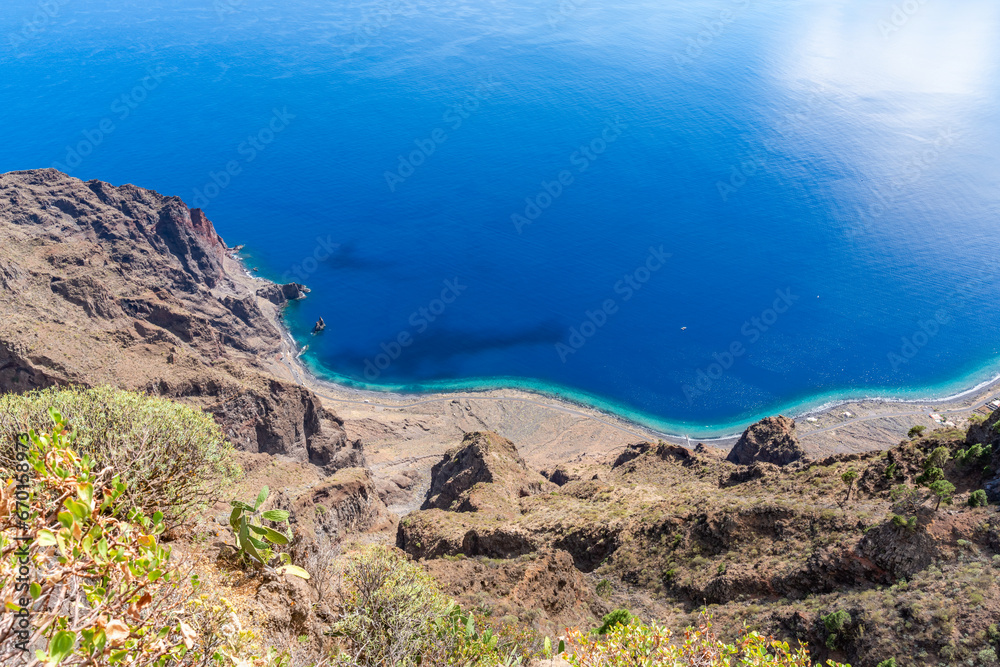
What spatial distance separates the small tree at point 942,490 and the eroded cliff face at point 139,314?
55.4 m

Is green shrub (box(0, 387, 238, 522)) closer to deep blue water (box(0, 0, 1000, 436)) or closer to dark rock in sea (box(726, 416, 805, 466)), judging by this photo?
dark rock in sea (box(726, 416, 805, 466))

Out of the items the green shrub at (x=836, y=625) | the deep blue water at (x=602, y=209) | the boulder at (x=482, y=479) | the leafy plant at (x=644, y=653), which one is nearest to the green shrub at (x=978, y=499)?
the green shrub at (x=836, y=625)

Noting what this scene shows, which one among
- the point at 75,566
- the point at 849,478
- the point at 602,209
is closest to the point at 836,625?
the point at 849,478

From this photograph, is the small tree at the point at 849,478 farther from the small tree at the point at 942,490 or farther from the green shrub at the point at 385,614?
the green shrub at the point at 385,614

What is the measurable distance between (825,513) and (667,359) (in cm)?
7128

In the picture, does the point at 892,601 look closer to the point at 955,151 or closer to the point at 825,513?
the point at 825,513

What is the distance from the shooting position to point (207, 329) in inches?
3125

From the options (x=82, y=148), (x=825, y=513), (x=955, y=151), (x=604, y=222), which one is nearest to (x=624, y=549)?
(x=825, y=513)

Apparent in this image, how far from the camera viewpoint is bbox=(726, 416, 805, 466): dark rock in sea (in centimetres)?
6038

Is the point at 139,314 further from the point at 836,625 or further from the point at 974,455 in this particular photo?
the point at 974,455

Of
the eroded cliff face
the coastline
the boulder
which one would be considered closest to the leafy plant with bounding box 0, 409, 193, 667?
the boulder

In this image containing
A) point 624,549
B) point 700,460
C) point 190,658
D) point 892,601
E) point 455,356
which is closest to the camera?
point 190,658

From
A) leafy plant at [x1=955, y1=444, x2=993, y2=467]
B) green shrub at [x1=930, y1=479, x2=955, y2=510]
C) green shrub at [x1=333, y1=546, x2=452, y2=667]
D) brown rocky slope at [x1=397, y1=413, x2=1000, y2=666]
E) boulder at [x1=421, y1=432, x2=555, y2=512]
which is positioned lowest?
boulder at [x1=421, y1=432, x2=555, y2=512]

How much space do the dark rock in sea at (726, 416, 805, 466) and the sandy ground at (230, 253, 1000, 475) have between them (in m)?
17.4
